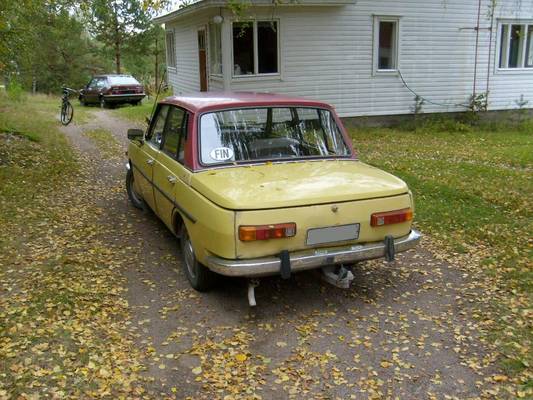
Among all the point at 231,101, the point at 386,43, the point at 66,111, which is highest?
the point at 386,43

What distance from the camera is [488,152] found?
11.9 m

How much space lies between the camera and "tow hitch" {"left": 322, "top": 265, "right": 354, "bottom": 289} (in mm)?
4453

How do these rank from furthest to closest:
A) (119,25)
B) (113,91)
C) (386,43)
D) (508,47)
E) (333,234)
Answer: (119,25)
(113,91)
(508,47)
(386,43)
(333,234)

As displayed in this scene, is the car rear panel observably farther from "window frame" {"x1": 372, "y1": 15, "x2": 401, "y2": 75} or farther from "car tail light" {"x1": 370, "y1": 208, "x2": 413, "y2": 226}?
"window frame" {"x1": 372, "y1": 15, "x2": 401, "y2": 75}

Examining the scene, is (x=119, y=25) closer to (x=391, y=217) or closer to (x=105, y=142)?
(x=105, y=142)

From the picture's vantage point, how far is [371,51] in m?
14.9

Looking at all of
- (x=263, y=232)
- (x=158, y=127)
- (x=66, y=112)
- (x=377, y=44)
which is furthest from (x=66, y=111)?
(x=263, y=232)

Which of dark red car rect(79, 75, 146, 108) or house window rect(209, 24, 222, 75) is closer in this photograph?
house window rect(209, 24, 222, 75)

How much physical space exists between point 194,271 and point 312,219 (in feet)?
4.29

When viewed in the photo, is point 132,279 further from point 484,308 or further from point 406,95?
point 406,95

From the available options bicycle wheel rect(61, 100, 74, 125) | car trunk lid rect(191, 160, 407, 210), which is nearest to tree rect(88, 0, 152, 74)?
bicycle wheel rect(61, 100, 74, 125)

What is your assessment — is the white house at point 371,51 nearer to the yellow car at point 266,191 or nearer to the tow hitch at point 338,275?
the yellow car at point 266,191

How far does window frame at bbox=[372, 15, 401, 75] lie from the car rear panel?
11.4 m

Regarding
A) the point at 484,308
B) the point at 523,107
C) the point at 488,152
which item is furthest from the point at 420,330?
the point at 523,107
